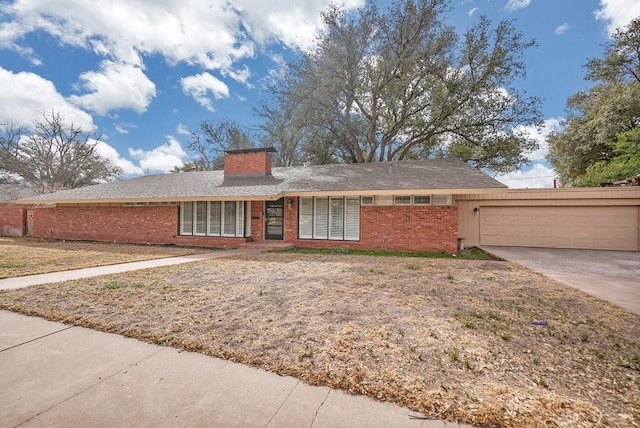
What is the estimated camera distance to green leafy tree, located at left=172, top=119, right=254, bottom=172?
28375 millimetres

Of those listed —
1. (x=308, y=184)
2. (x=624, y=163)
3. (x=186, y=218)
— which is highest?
(x=624, y=163)

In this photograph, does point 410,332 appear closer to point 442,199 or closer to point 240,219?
point 442,199

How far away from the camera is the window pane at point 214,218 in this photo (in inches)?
487

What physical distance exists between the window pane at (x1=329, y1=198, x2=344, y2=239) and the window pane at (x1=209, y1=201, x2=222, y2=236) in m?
4.93

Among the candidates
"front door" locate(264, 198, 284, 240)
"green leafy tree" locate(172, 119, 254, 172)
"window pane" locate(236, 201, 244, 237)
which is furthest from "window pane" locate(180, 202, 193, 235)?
"green leafy tree" locate(172, 119, 254, 172)

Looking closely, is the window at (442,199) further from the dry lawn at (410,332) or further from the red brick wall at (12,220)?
the red brick wall at (12,220)

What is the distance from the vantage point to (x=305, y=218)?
37.8 feet

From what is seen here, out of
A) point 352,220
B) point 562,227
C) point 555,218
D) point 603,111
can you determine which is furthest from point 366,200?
point 603,111

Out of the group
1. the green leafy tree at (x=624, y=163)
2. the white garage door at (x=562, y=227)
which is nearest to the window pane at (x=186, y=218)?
the white garage door at (x=562, y=227)

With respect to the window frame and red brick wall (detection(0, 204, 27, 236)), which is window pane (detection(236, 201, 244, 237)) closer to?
the window frame

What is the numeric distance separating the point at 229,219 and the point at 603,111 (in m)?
20.8

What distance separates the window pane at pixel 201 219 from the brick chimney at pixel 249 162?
2569 mm

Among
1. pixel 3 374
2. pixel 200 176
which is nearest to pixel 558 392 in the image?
pixel 3 374

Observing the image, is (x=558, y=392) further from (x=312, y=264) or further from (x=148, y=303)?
(x=312, y=264)
